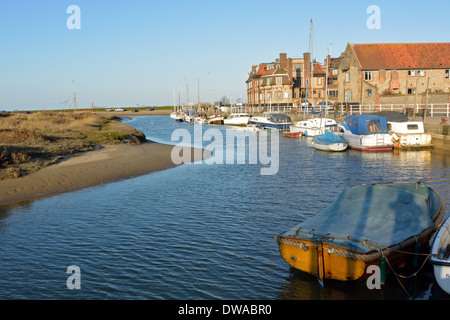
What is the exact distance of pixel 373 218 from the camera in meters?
12.5

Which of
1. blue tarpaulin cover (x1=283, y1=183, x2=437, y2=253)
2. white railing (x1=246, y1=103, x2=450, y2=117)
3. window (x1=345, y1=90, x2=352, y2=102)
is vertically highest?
window (x1=345, y1=90, x2=352, y2=102)

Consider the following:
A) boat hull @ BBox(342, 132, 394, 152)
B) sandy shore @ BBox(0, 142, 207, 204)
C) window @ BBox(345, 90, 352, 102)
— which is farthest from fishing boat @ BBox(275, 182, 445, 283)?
window @ BBox(345, 90, 352, 102)

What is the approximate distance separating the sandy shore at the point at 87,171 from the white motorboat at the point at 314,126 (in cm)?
2378

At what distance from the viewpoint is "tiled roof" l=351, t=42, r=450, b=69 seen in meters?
68.8

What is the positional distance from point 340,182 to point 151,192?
11.6 metres

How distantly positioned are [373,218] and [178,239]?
23.1 ft

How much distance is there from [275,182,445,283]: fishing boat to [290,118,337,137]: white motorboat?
133 feet

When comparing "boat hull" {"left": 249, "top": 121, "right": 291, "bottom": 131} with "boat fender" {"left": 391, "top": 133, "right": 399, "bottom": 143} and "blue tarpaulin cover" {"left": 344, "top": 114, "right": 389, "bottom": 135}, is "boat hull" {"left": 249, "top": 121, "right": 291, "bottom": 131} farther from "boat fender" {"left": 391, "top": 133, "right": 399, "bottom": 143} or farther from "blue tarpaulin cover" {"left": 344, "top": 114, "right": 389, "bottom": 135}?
"boat fender" {"left": 391, "top": 133, "right": 399, "bottom": 143}

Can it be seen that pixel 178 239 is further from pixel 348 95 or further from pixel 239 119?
pixel 239 119

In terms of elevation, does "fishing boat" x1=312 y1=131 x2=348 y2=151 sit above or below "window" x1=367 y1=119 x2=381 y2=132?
below

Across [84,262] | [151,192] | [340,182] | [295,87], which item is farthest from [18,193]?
[295,87]

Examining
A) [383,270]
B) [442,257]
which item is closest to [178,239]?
[383,270]

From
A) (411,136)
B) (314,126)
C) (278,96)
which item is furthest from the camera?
(278,96)
